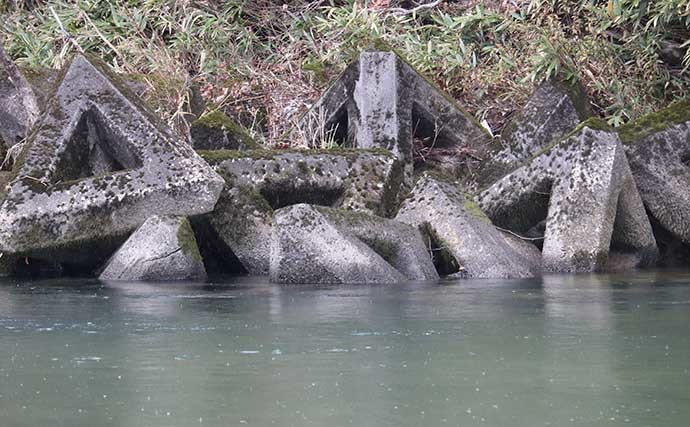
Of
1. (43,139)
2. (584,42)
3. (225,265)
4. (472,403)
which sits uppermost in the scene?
(584,42)

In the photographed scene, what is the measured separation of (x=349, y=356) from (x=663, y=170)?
206 inches

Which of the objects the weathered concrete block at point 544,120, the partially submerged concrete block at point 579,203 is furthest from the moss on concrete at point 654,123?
the weathered concrete block at point 544,120

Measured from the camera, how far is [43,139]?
34.1 feet

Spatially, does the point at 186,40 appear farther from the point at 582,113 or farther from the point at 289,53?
the point at 582,113

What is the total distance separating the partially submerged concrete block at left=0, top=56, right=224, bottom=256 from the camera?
9812mm

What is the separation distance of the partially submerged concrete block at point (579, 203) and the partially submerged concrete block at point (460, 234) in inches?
11.9

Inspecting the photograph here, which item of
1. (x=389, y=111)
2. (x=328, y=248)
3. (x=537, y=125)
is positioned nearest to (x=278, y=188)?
(x=328, y=248)

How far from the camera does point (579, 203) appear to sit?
32.9 ft

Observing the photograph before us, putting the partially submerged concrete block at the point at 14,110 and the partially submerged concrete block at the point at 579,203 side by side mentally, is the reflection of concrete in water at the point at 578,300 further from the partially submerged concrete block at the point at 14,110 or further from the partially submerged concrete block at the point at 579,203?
the partially submerged concrete block at the point at 14,110

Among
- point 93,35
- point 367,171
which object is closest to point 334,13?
point 93,35

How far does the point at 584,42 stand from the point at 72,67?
486 cm

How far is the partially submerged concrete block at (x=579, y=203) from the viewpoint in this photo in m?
10.0

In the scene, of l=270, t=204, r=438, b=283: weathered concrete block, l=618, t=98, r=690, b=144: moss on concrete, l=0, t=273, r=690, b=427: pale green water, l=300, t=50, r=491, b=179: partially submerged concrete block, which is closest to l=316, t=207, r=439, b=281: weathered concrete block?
l=270, t=204, r=438, b=283: weathered concrete block

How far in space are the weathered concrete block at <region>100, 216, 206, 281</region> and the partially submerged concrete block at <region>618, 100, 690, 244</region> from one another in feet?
10.5
